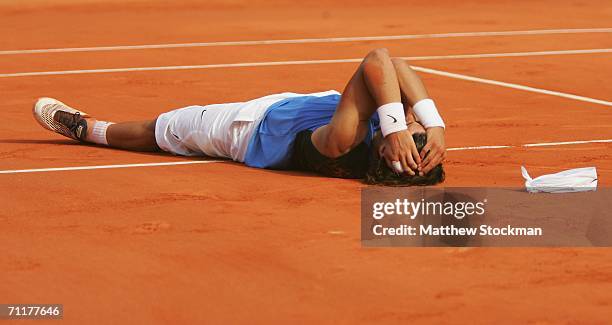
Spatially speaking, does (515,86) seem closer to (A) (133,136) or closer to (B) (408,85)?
(A) (133,136)

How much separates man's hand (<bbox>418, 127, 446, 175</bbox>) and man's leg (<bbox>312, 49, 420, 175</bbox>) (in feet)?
0.16

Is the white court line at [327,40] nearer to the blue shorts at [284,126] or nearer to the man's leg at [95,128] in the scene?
the man's leg at [95,128]

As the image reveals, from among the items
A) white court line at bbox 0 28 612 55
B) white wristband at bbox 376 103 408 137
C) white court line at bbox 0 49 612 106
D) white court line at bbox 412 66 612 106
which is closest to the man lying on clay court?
white wristband at bbox 376 103 408 137

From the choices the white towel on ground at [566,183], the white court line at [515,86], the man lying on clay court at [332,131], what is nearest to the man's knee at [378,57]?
the man lying on clay court at [332,131]

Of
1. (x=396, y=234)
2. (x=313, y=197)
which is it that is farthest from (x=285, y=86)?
(x=396, y=234)

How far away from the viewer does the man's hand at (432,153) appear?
6.35 metres

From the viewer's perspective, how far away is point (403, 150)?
6.30 m

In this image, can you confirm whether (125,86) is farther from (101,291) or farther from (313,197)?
(101,291)

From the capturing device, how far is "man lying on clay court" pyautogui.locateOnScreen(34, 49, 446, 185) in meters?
6.38

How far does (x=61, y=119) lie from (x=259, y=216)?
8.25 feet

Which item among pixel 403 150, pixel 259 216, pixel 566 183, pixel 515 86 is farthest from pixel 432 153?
pixel 515 86

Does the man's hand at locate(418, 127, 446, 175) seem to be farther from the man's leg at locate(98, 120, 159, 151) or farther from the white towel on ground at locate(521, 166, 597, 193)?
the man's leg at locate(98, 120, 159, 151)

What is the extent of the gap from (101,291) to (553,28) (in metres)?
12.0

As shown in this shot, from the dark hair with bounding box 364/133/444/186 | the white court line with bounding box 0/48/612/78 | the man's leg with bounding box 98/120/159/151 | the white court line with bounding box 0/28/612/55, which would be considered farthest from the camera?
the white court line with bounding box 0/28/612/55
